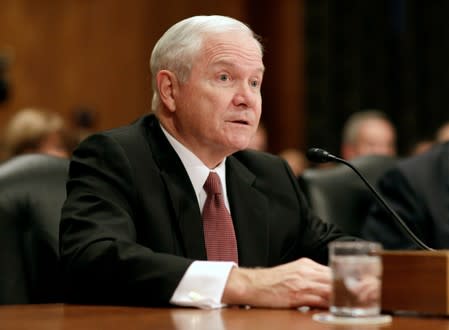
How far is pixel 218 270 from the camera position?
6.91 feet

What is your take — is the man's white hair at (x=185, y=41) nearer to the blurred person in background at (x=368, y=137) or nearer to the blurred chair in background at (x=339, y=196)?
the blurred chair in background at (x=339, y=196)

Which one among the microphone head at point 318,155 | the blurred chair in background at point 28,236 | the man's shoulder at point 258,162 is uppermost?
the microphone head at point 318,155

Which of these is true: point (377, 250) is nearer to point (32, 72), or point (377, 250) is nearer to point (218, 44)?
point (218, 44)

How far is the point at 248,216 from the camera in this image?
2.68 meters

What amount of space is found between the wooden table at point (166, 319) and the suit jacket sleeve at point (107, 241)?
9cm

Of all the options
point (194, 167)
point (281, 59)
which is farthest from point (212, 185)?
point (281, 59)

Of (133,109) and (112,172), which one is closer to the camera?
(112,172)

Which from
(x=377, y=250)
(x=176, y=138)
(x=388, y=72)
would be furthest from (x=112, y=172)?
(x=388, y=72)

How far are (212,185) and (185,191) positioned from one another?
12cm

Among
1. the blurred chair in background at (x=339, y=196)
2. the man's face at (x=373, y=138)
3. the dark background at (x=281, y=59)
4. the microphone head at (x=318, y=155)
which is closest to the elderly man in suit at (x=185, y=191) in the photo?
the microphone head at (x=318, y=155)

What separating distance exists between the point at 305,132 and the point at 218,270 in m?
7.03

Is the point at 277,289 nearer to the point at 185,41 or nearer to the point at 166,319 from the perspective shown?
the point at 166,319

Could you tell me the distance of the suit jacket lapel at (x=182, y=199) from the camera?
8.16ft

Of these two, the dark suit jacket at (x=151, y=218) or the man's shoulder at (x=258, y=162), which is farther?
the man's shoulder at (x=258, y=162)
